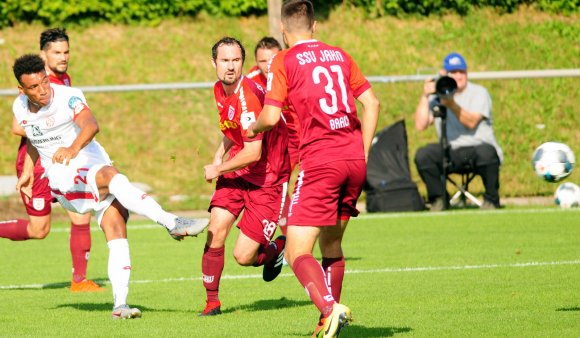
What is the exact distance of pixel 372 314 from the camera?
890 cm

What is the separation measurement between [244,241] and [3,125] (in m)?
12.9

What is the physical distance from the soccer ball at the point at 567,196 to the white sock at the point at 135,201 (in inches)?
389

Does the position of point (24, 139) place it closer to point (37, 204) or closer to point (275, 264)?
point (37, 204)

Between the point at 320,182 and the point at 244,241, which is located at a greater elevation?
the point at 320,182

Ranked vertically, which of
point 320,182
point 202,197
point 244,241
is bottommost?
point 202,197

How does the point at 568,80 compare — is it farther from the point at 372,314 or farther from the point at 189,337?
A: the point at 189,337

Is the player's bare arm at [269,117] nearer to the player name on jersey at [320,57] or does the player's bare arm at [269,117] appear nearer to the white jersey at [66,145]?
the player name on jersey at [320,57]

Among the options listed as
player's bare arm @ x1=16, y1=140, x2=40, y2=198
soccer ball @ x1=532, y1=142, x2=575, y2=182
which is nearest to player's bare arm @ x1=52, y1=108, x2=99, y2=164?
player's bare arm @ x1=16, y1=140, x2=40, y2=198

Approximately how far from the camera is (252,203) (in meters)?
9.40

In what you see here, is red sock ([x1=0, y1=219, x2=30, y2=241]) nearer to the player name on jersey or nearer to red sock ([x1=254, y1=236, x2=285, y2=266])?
red sock ([x1=254, y1=236, x2=285, y2=266])

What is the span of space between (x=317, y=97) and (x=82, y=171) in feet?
7.85

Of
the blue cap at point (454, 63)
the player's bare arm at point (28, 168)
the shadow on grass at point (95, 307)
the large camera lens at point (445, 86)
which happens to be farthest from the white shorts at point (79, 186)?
the blue cap at point (454, 63)

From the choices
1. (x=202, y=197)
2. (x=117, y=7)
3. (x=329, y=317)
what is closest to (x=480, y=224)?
(x=202, y=197)

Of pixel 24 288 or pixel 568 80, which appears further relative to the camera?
pixel 568 80
